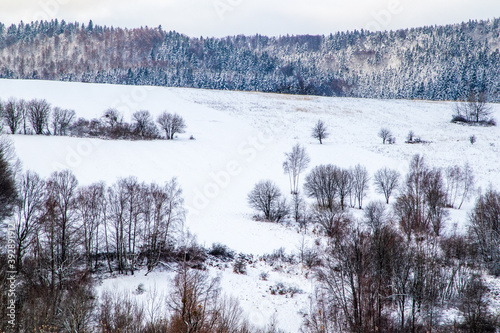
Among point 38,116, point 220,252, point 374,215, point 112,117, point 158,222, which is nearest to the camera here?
point 158,222

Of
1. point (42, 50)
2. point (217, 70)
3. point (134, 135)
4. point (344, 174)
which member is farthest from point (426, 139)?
point (42, 50)

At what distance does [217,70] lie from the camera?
175m

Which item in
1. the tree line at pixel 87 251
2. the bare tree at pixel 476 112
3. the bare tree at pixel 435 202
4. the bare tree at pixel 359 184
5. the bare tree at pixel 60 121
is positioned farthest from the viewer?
the bare tree at pixel 476 112

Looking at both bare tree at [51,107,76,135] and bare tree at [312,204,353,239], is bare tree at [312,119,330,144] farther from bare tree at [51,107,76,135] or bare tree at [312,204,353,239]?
bare tree at [51,107,76,135]

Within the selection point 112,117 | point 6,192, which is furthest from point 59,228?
point 112,117

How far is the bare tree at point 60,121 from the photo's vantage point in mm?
70062

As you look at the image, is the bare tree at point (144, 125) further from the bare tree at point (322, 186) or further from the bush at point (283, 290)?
the bush at point (283, 290)

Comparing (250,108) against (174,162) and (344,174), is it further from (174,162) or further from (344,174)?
(344,174)

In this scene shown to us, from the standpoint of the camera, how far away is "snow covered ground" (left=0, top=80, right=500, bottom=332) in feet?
121

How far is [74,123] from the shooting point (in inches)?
2835

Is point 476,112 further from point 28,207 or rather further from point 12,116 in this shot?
point 12,116

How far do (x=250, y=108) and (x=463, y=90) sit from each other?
101 m

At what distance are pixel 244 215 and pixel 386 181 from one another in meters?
26.4

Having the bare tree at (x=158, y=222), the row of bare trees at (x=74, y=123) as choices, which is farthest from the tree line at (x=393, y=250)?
the row of bare trees at (x=74, y=123)
